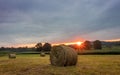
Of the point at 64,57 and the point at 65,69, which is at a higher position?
the point at 64,57

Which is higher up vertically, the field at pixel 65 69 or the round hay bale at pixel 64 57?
the round hay bale at pixel 64 57

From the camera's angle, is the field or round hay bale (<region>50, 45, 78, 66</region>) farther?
round hay bale (<region>50, 45, 78, 66</region>)

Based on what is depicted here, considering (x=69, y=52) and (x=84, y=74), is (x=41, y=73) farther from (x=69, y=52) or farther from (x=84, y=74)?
(x=69, y=52)

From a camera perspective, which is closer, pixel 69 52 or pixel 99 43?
pixel 69 52

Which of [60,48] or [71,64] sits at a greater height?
[60,48]

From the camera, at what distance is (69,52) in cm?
1788

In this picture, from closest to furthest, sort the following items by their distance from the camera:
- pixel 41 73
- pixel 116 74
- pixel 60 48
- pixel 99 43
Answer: pixel 116 74, pixel 41 73, pixel 60 48, pixel 99 43

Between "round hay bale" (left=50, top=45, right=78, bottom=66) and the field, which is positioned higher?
"round hay bale" (left=50, top=45, right=78, bottom=66)

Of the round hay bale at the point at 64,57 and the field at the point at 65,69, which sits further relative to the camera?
the round hay bale at the point at 64,57

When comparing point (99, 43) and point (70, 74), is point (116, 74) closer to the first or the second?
point (70, 74)

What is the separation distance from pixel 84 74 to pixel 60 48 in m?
6.89

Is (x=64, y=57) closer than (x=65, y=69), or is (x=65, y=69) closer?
(x=65, y=69)

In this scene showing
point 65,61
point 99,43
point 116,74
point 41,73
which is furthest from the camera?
point 99,43

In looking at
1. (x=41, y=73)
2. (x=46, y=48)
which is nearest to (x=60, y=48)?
(x=41, y=73)
